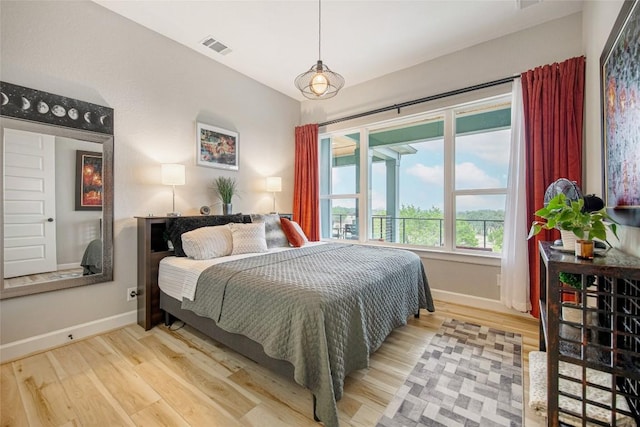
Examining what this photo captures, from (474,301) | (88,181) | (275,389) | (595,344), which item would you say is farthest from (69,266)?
(474,301)

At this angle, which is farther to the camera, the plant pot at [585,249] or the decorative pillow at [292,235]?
the decorative pillow at [292,235]

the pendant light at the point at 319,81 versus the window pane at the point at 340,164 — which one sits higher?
the pendant light at the point at 319,81

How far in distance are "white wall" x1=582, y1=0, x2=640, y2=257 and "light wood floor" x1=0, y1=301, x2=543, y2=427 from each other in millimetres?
1375

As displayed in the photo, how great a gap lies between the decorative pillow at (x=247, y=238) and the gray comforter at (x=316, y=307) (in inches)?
15.9

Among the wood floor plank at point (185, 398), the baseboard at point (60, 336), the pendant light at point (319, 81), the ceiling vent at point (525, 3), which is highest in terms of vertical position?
the ceiling vent at point (525, 3)

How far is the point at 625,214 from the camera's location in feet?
3.83

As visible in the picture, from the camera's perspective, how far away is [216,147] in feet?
10.6

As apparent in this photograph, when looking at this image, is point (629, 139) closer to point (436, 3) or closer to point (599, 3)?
point (599, 3)

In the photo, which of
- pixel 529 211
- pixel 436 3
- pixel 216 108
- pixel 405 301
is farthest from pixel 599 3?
pixel 216 108

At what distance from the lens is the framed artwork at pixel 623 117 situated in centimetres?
109

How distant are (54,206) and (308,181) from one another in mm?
2864

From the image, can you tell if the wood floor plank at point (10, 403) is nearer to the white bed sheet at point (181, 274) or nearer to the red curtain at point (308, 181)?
the white bed sheet at point (181, 274)

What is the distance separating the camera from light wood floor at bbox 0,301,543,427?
1.37 meters

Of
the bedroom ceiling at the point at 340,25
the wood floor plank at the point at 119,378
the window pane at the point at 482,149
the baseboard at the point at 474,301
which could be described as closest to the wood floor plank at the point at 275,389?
the wood floor plank at the point at 119,378
